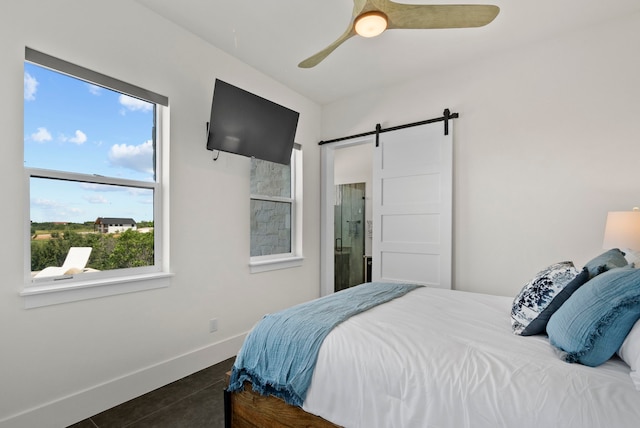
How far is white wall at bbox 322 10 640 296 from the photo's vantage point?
237cm

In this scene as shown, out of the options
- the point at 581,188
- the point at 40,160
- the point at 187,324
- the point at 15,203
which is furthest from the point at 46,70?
the point at 581,188

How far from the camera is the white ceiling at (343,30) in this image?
2244 millimetres

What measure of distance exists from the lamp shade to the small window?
8.62 feet

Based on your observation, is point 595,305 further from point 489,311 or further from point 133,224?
point 133,224

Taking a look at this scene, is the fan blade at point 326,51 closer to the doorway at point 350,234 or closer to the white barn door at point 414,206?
the white barn door at point 414,206

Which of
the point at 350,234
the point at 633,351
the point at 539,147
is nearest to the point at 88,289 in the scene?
the point at 633,351

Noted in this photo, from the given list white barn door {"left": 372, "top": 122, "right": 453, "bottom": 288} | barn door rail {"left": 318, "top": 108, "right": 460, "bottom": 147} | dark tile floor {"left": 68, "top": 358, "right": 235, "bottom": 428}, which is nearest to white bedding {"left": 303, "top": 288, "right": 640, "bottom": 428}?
dark tile floor {"left": 68, "top": 358, "right": 235, "bottom": 428}

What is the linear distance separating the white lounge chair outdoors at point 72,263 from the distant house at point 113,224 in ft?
0.50

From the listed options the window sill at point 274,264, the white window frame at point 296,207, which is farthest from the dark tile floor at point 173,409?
the white window frame at point 296,207

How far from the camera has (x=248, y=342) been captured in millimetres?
1635

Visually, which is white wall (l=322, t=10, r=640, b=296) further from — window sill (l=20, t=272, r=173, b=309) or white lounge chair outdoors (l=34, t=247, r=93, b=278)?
white lounge chair outdoors (l=34, t=247, r=93, b=278)

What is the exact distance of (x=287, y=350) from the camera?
1.46 meters

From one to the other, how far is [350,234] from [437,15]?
379 centimetres

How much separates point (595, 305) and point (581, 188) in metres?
1.76
